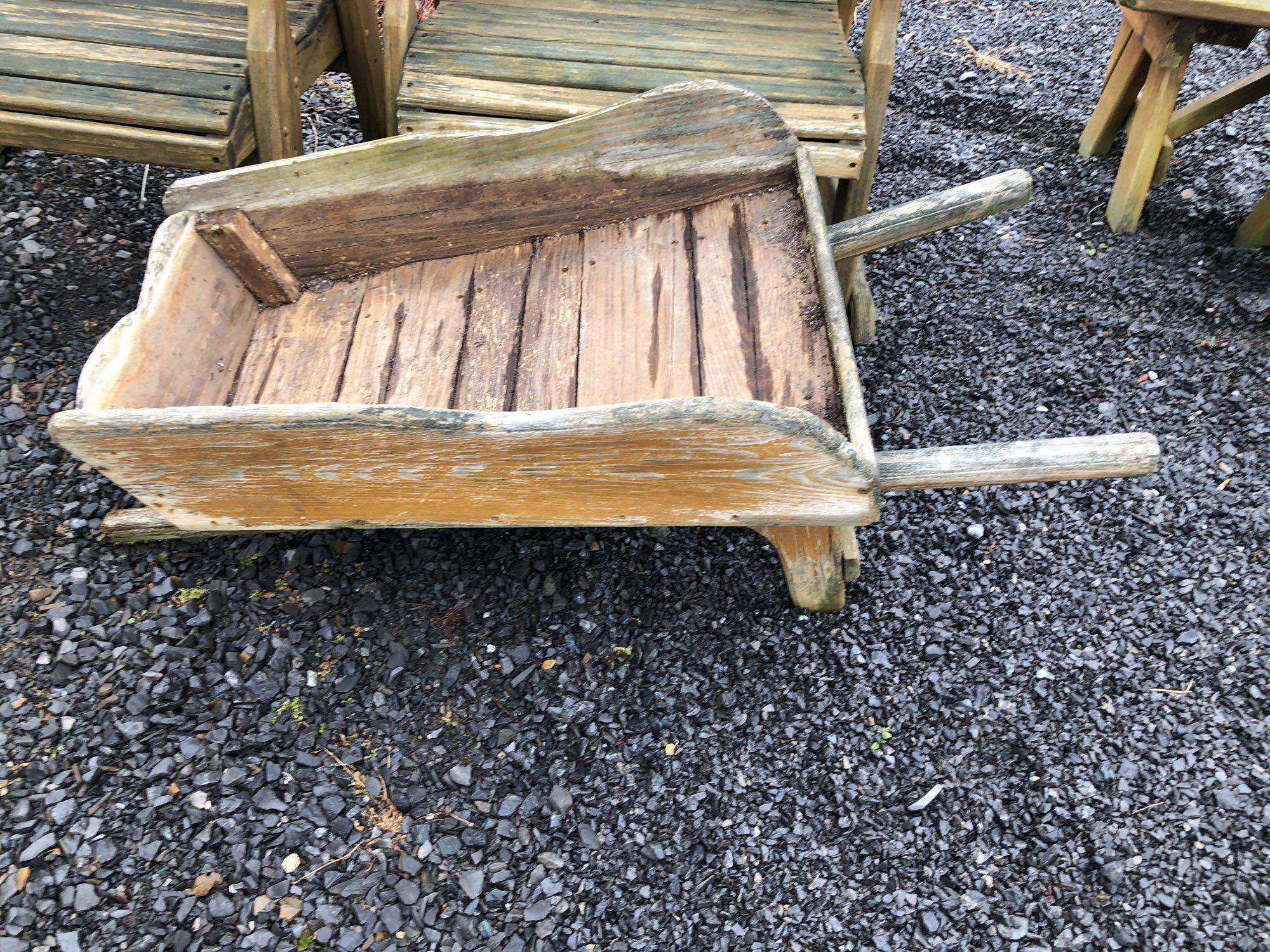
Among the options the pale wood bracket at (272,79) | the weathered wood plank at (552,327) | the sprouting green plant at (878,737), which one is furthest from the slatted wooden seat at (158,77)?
the sprouting green plant at (878,737)

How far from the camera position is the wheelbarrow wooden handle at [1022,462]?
145 cm

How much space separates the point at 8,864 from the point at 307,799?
0.52m

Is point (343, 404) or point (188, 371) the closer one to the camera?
point (343, 404)

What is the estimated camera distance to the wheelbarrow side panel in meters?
1.42

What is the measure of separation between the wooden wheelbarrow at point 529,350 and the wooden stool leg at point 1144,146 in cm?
131

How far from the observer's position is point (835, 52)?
93.2 inches

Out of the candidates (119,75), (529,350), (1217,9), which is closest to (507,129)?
(529,350)

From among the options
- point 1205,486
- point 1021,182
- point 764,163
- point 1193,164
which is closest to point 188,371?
point 764,163

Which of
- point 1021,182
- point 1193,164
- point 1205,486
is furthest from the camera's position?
point 1193,164

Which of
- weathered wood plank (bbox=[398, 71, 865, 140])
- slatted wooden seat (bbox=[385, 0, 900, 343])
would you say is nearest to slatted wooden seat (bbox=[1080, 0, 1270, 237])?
slatted wooden seat (bbox=[385, 0, 900, 343])

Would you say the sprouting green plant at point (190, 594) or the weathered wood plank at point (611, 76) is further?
the weathered wood plank at point (611, 76)

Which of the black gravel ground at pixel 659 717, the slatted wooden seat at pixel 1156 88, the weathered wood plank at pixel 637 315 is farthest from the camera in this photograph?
the slatted wooden seat at pixel 1156 88

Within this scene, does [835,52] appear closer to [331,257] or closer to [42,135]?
[331,257]

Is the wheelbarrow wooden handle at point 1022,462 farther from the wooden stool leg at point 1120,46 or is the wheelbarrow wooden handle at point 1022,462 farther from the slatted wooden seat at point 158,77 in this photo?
the wooden stool leg at point 1120,46
